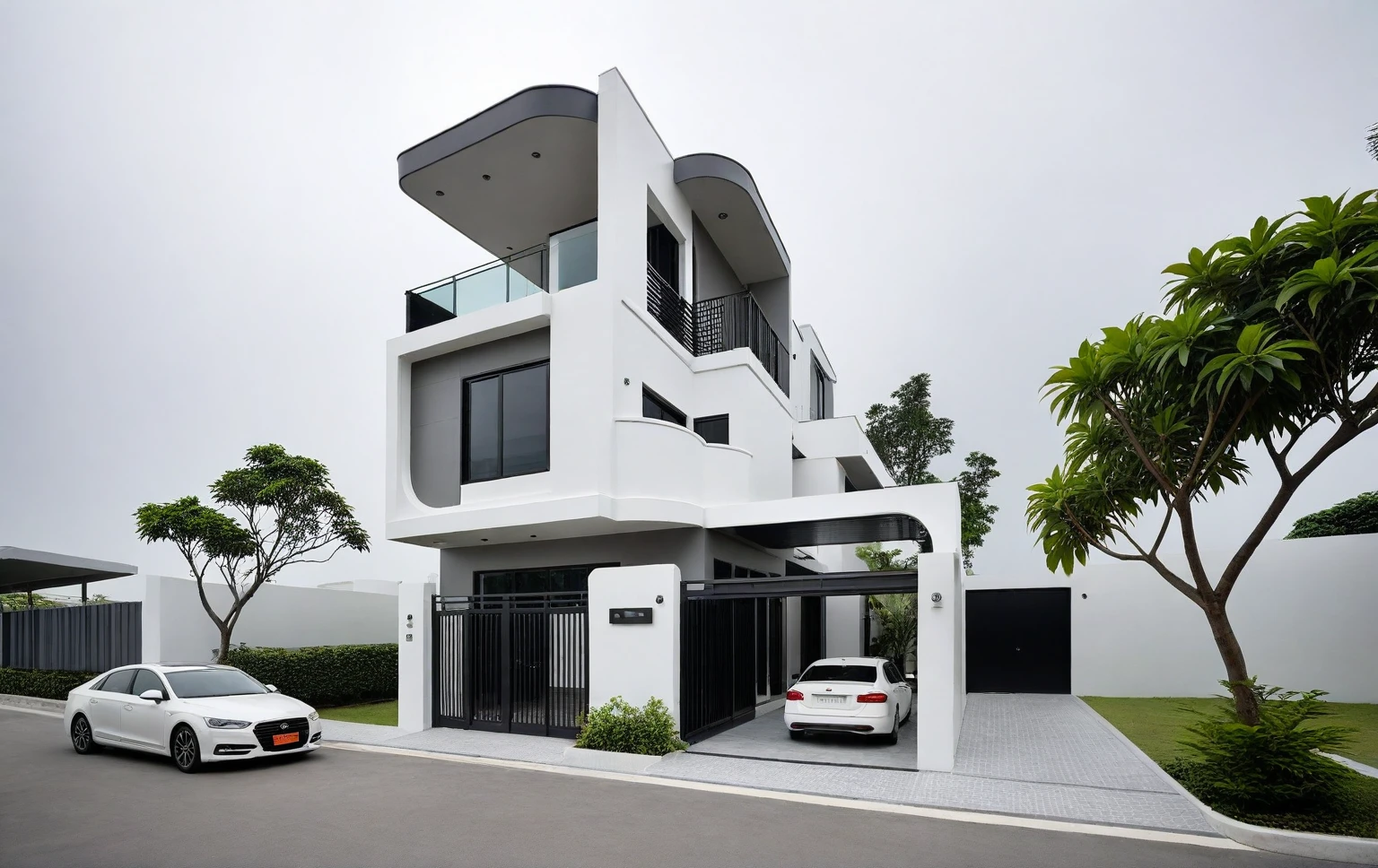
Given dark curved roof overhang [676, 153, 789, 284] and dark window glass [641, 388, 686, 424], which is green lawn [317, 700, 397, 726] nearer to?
dark window glass [641, 388, 686, 424]

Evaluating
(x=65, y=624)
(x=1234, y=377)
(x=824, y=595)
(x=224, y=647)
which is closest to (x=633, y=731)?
(x=824, y=595)

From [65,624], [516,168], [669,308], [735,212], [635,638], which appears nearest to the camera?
[635,638]

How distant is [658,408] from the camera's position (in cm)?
1545

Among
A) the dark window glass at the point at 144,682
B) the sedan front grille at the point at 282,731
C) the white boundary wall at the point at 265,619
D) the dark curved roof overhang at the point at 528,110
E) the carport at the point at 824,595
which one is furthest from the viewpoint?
the white boundary wall at the point at 265,619

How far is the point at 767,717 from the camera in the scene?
14852 millimetres

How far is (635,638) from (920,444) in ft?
102

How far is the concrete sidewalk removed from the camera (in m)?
7.72

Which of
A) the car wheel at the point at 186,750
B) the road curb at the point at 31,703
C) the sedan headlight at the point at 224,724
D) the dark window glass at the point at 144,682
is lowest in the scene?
the road curb at the point at 31,703

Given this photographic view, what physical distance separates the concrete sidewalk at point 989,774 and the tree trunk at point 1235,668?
3.52 ft

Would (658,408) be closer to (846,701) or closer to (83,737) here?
(846,701)

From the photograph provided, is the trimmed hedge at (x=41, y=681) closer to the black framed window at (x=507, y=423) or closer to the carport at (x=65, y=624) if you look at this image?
the carport at (x=65, y=624)

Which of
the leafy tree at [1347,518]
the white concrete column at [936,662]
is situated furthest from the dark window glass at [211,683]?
the leafy tree at [1347,518]

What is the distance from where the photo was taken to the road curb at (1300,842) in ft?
19.9

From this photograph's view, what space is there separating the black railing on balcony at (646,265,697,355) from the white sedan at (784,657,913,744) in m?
7.34
